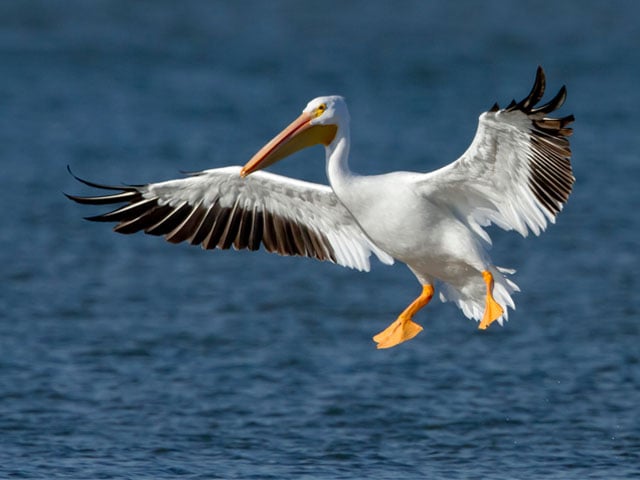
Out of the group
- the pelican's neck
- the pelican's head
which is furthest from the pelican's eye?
the pelican's neck

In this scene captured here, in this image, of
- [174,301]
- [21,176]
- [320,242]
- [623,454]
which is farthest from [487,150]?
[21,176]

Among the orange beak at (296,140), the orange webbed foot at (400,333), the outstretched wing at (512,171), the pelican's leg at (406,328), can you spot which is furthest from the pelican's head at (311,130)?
the orange webbed foot at (400,333)

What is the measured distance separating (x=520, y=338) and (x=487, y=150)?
402 cm

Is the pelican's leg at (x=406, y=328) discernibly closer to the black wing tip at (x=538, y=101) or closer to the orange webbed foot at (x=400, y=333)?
the orange webbed foot at (x=400, y=333)

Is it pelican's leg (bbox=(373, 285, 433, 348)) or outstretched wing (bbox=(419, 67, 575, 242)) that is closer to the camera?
outstretched wing (bbox=(419, 67, 575, 242))

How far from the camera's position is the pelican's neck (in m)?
8.16

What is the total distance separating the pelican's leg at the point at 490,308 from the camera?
806 cm

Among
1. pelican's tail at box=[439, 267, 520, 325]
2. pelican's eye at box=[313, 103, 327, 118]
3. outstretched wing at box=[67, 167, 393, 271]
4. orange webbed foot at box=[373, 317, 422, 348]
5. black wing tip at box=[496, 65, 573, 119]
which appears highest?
pelican's eye at box=[313, 103, 327, 118]

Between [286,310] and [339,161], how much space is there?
4.33 meters

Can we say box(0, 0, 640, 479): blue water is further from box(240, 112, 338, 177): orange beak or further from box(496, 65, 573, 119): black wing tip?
box(496, 65, 573, 119): black wing tip

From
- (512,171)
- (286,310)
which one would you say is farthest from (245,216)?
(286,310)

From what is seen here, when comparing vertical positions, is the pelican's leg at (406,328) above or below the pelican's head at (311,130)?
below

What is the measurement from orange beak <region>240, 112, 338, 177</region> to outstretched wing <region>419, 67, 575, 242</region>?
684mm

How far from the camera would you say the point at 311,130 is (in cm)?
838
